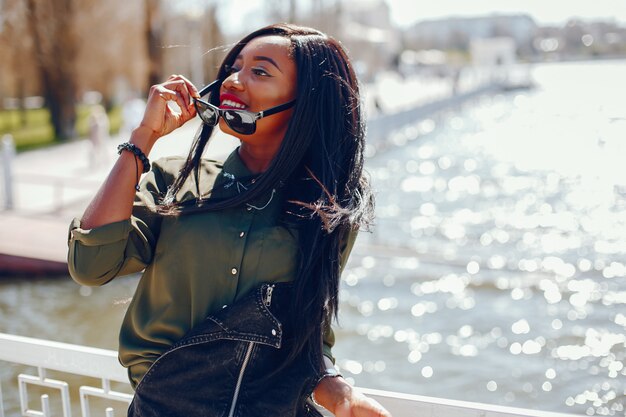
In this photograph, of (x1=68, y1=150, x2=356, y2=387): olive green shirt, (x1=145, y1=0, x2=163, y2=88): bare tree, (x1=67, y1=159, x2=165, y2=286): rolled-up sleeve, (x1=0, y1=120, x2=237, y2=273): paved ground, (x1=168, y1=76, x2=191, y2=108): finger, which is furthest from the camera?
(x1=145, y1=0, x2=163, y2=88): bare tree

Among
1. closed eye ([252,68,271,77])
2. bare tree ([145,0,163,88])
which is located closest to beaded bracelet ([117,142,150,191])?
closed eye ([252,68,271,77])

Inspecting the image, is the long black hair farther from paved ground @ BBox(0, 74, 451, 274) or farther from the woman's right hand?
paved ground @ BBox(0, 74, 451, 274)

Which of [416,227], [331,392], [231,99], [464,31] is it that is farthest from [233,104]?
[464,31]

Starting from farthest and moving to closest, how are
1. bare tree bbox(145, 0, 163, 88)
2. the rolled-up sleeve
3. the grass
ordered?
1. bare tree bbox(145, 0, 163, 88)
2. the grass
3. the rolled-up sleeve

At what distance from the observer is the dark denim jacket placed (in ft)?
5.96

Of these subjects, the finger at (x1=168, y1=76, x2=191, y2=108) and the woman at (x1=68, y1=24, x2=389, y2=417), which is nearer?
the woman at (x1=68, y1=24, x2=389, y2=417)

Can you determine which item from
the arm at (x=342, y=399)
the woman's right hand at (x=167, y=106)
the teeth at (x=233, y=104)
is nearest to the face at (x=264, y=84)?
the teeth at (x=233, y=104)

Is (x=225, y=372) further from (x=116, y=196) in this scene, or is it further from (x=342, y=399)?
(x=116, y=196)

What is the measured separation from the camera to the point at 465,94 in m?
72.8

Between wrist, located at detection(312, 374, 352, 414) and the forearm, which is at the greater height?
the forearm

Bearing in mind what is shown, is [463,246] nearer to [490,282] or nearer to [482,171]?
[490,282]

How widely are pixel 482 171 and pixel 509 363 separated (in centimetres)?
2074

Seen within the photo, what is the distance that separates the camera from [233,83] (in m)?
1.95

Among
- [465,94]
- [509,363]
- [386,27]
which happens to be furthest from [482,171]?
[386,27]
